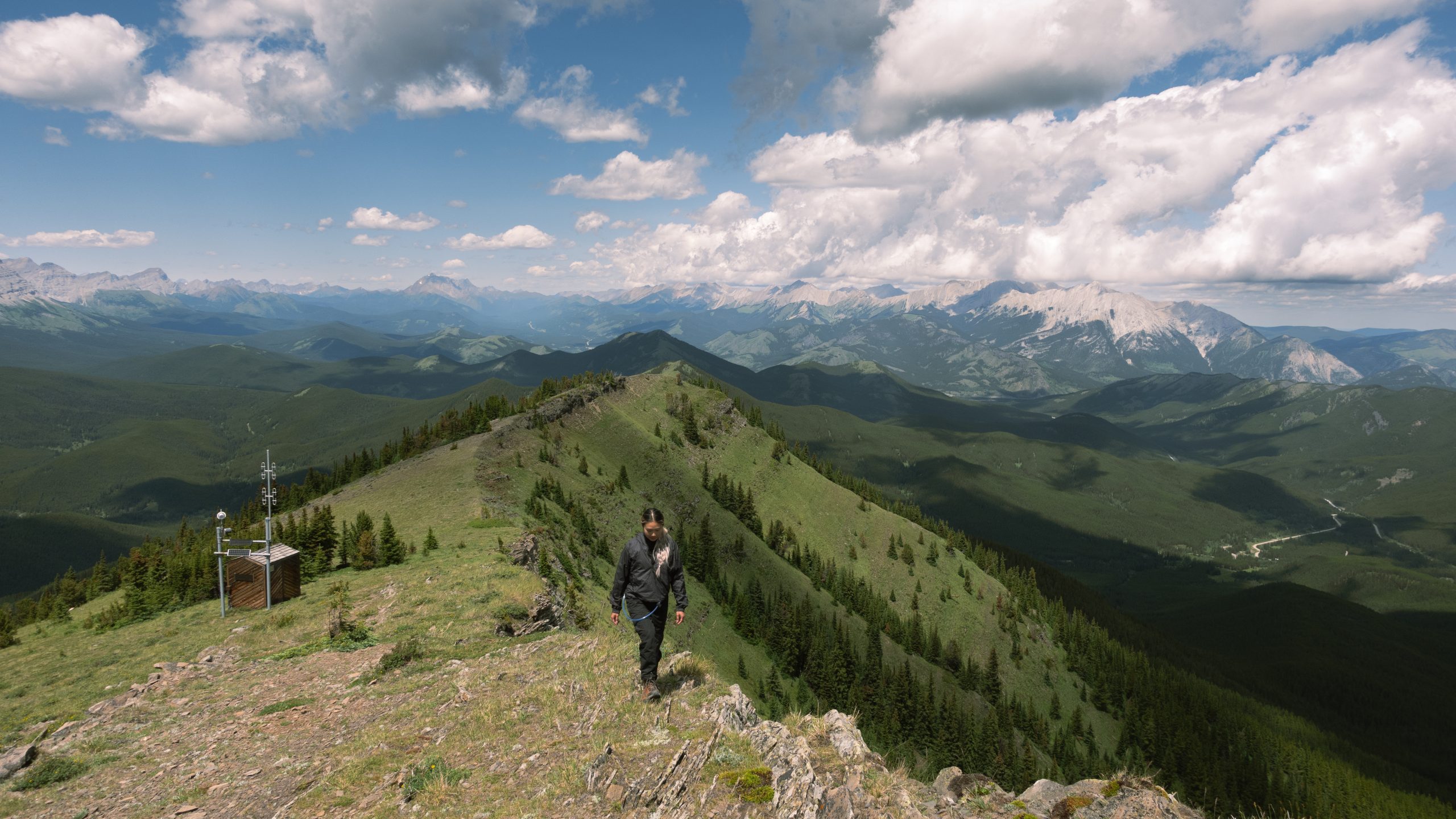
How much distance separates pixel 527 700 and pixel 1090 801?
15.4 m

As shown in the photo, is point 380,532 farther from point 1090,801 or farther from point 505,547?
point 1090,801

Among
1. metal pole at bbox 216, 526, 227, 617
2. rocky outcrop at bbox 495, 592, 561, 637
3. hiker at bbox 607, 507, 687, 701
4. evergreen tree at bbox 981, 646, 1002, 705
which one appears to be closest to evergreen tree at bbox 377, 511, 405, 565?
metal pole at bbox 216, 526, 227, 617

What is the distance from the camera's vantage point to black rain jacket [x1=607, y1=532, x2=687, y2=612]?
16.4 metres

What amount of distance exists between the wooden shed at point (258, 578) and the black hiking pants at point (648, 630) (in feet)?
94.1

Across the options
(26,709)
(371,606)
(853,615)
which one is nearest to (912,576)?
(853,615)

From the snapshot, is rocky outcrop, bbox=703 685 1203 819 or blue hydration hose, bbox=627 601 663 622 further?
blue hydration hose, bbox=627 601 663 622

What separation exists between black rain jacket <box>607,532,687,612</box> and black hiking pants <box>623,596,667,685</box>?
239 mm

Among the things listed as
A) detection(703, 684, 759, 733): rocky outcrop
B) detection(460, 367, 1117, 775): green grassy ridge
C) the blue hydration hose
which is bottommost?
detection(460, 367, 1117, 775): green grassy ridge

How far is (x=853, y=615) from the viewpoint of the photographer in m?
135

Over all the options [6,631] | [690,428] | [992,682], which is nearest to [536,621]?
[6,631]

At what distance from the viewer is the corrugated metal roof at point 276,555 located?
32688mm

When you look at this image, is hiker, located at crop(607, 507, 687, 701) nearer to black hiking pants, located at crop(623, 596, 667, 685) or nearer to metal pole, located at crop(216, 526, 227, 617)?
black hiking pants, located at crop(623, 596, 667, 685)

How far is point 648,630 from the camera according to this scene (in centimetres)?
1616

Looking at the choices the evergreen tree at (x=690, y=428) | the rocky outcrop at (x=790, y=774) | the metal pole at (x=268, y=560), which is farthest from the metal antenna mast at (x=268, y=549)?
the evergreen tree at (x=690, y=428)
